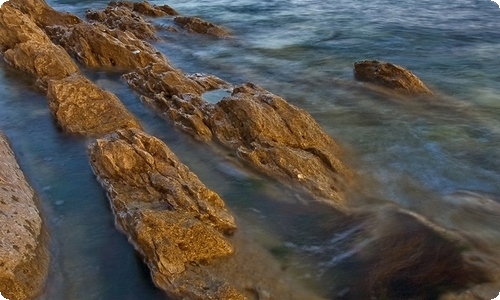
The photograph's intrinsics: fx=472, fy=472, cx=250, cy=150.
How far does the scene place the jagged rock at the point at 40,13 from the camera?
34875 millimetres

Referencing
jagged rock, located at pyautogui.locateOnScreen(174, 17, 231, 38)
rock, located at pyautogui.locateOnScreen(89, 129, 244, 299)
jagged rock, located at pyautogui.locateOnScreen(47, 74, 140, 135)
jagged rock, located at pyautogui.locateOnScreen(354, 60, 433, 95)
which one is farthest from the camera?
jagged rock, located at pyautogui.locateOnScreen(174, 17, 231, 38)

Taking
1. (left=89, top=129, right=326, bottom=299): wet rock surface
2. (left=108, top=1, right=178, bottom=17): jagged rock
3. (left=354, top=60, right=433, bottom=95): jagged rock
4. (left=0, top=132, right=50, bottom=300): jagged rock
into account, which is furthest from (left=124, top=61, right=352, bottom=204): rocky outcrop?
(left=108, top=1, right=178, bottom=17): jagged rock

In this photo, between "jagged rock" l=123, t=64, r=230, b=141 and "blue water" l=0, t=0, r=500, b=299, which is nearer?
"blue water" l=0, t=0, r=500, b=299

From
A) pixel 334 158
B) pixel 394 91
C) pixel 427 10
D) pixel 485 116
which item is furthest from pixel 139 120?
pixel 427 10

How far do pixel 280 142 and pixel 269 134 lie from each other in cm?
52

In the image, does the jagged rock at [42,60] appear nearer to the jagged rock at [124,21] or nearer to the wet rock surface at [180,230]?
the jagged rock at [124,21]

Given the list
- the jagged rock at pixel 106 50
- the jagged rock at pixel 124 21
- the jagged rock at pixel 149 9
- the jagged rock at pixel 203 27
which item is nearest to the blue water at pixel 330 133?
the jagged rock at pixel 203 27

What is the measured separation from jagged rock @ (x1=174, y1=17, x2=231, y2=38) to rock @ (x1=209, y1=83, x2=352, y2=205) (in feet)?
58.8

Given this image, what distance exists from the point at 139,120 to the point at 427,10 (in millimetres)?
30631

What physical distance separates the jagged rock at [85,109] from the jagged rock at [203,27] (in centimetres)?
1770

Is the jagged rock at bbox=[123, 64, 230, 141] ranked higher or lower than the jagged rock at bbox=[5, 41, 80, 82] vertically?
lower

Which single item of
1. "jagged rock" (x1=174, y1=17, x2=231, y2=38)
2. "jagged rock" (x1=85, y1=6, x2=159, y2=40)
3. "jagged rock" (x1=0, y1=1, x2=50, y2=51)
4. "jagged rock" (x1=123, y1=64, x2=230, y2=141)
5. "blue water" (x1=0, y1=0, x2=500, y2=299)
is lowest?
"blue water" (x1=0, y1=0, x2=500, y2=299)

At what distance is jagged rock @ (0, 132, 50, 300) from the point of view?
35.6 feet

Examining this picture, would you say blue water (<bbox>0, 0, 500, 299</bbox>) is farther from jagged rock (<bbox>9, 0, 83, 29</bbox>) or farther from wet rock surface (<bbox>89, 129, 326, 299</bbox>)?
jagged rock (<bbox>9, 0, 83, 29</bbox>)
